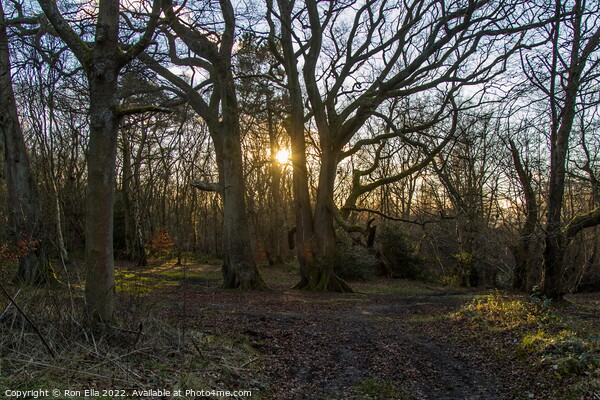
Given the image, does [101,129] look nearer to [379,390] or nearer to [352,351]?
[379,390]

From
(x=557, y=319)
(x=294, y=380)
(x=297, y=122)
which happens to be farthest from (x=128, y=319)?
(x=297, y=122)

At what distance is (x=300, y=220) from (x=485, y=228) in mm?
10344

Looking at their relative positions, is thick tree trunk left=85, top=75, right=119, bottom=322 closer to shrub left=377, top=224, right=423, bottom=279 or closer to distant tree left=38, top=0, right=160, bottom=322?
distant tree left=38, top=0, right=160, bottom=322

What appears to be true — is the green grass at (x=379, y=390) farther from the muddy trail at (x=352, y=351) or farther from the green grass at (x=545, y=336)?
the green grass at (x=545, y=336)

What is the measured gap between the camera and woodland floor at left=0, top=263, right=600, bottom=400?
16.3 feet

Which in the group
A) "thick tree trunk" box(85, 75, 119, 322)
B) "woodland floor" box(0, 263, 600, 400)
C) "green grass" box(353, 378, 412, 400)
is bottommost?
"green grass" box(353, 378, 412, 400)

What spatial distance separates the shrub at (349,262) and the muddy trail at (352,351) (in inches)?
439

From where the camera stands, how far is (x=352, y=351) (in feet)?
23.4

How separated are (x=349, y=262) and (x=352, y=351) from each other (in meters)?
16.4

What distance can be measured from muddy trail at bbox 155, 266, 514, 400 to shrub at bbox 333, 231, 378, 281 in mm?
11153

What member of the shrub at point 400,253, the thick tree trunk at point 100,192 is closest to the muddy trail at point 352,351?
the thick tree trunk at point 100,192

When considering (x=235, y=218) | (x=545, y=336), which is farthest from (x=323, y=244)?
(x=545, y=336)

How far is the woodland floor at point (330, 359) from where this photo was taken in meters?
4.98

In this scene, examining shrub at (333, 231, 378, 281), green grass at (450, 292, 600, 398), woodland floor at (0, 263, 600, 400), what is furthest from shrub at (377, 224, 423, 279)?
green grass at (450, 292, 600, 398)
